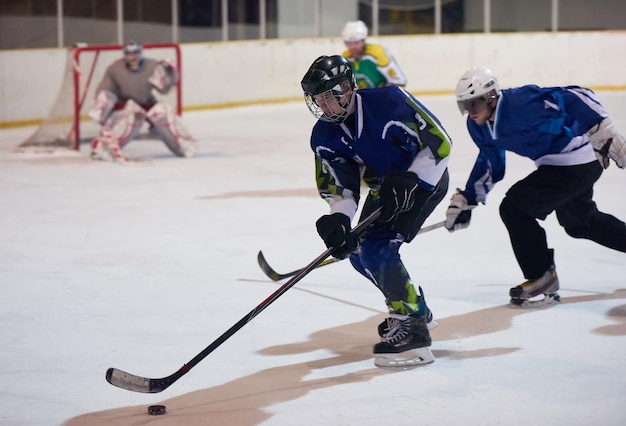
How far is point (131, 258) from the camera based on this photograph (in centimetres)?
459

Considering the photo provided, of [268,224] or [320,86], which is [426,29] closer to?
[268,224]

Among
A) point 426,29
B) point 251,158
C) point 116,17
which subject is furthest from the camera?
point 426,29

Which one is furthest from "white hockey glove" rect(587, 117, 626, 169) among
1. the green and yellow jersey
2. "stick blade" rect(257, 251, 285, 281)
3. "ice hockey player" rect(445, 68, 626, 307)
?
the green and yellow jersey

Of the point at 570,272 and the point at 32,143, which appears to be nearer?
the point at 570,272

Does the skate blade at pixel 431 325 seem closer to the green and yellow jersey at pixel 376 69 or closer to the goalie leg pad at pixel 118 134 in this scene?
the green and yellow jersey at pixel 376 69

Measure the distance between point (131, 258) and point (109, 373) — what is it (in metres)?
1.94

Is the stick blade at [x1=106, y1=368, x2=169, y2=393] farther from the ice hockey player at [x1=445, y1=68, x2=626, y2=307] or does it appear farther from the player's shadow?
the ice hockey player at [x1=445, y1=68, x2=626, y2=307]

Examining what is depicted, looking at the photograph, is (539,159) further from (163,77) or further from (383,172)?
(163,77)

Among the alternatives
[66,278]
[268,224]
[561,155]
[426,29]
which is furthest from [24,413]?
[426,29]

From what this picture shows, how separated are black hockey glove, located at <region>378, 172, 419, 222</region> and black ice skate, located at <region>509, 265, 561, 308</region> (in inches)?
35.0

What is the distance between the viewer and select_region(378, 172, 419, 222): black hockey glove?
286 centimetres

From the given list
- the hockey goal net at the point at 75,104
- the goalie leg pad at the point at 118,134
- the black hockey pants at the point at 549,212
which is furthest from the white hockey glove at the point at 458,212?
the hockey goal net at the point at 75,104

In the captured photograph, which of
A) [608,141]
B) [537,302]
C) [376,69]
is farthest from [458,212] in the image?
[376,69]

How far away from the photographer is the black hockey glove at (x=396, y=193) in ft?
9.39
